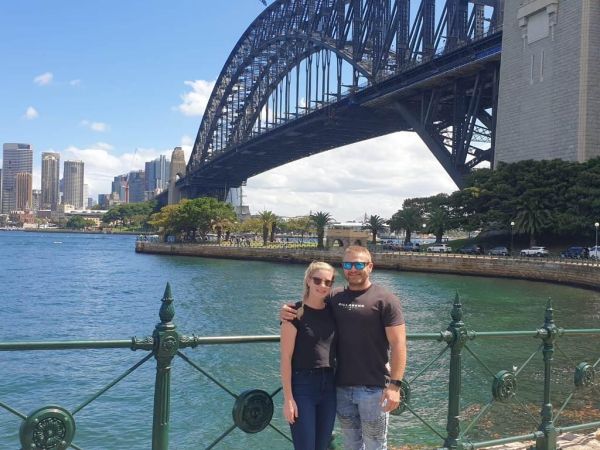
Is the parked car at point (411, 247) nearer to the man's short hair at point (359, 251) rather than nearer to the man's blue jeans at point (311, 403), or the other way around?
the man's short hair at point (359, 251)

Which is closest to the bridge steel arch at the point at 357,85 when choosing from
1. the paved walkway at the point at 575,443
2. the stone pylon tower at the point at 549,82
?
the stone pylon tower at the point at 549,82

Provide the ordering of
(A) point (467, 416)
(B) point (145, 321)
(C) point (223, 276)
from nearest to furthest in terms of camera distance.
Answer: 1. (A) point (467, 416)
2. (B) point (145, 321)
3. (C) point (223, 276)

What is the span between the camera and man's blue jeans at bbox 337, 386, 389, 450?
171 inches

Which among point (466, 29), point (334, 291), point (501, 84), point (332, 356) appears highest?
point (466, 29)

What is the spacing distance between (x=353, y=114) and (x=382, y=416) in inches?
3089

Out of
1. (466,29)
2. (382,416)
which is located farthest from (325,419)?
(466,29)

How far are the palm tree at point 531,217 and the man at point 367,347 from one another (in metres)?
50.0

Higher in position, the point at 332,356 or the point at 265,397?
the point at 332,356

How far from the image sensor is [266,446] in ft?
39.0

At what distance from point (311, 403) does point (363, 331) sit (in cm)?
61

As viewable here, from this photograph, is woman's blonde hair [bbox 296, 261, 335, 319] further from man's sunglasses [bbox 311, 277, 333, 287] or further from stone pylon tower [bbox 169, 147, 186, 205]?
stone pylon tower [bbox 169, 147, 186, 205]

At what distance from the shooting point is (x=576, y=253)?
49812 mm

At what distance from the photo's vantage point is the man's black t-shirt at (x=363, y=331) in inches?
166

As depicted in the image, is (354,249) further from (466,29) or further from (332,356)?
(466,29)
